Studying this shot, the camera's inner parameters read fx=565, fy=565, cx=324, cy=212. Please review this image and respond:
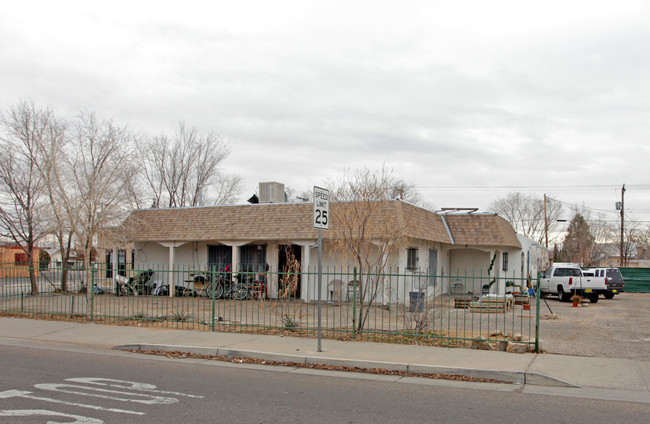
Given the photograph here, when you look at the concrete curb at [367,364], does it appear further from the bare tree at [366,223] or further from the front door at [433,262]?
the front door at [433,262]

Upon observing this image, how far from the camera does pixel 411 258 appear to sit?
77.4 ft

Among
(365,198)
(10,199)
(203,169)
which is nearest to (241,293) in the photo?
(365,198)

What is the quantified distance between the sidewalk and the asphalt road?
51 centimetres

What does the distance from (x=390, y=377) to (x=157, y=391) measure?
3643mm

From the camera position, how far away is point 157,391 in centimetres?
790

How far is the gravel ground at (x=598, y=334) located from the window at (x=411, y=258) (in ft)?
19.4

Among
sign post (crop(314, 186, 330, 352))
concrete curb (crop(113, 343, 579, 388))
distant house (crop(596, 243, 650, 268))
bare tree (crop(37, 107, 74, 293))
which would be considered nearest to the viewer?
concrete curb (crop(113, 343, 579, 388))

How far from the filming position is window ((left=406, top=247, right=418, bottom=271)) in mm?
23114

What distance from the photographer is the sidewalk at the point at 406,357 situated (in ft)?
28.0

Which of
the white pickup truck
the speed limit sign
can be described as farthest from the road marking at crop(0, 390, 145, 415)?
the white pickup truck

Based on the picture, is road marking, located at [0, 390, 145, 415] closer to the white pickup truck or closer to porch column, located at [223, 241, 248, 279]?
porch column, located at [223, 241, 248, 279]

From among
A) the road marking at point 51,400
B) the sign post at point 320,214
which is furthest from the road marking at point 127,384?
the sign post at point 320,214

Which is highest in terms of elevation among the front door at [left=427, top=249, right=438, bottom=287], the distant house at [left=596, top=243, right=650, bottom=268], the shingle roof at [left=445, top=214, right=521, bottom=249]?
the shingle roof at [left=445, top=214, right=521, bottom=249]

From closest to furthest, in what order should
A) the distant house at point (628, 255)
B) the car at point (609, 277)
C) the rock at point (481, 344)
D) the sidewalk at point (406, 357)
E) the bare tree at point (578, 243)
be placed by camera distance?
the sidewalk at point (406, 357) → the rock at point (481, 344) → the car at point (609, 277) → the bare tree at point (578, 243) → the distant house at point (628, 255)
